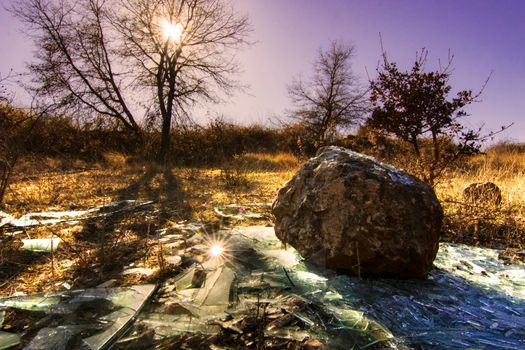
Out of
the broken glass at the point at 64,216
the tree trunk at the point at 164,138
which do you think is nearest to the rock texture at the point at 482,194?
the broken glass at the point at 64,216

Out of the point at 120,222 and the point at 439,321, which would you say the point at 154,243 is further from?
the point at 439,321

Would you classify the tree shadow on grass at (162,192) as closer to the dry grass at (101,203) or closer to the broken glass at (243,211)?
the dry grass at (101,203)

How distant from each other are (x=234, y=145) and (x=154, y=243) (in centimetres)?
1421

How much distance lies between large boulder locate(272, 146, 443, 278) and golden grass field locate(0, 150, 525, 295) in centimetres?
126

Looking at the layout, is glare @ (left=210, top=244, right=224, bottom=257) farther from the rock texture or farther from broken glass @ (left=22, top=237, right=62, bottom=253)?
the rock texture

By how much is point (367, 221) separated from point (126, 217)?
2.59m

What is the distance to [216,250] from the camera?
307 cm

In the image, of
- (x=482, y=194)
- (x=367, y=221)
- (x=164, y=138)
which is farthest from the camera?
(x=164, y=138)

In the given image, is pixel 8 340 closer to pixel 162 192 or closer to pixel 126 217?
pixel 126 217

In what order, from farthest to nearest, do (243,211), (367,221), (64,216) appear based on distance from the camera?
1. (243,211)
2. (64,216)
3. (367,221)

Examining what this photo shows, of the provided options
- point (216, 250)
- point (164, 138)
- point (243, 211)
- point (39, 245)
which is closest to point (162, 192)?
point (243, 211)

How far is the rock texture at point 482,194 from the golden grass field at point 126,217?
4.9 inches

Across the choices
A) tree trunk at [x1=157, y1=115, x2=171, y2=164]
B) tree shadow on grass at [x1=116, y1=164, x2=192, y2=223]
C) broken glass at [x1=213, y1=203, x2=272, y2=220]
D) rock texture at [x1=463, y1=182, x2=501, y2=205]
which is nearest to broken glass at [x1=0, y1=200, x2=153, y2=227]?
tree shadow on grass at [x1=116, y1=164, x2=192, y2=223]

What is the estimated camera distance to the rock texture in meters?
5.41
